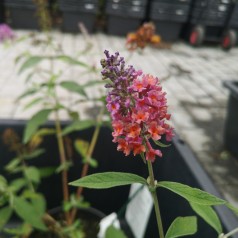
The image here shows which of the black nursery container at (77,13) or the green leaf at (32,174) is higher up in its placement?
the green leaf at (32,174)

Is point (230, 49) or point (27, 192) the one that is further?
point (230, 49)

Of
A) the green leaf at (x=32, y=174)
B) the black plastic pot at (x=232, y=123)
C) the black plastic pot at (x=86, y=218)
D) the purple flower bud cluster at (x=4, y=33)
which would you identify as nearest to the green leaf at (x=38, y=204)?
the green leaf at (x=32, y=174)

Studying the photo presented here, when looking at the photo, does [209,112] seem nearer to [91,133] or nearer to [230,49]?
[91,133]

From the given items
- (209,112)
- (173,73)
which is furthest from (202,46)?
(209,112)

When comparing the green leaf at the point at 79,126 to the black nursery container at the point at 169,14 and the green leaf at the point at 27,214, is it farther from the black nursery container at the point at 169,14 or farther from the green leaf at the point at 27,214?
the black nursery container at the point at 169,14

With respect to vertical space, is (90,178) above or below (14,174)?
above

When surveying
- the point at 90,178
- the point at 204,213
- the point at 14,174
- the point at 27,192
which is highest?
the point at 90,178

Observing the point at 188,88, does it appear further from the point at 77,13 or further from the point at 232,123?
the point at 77,13
